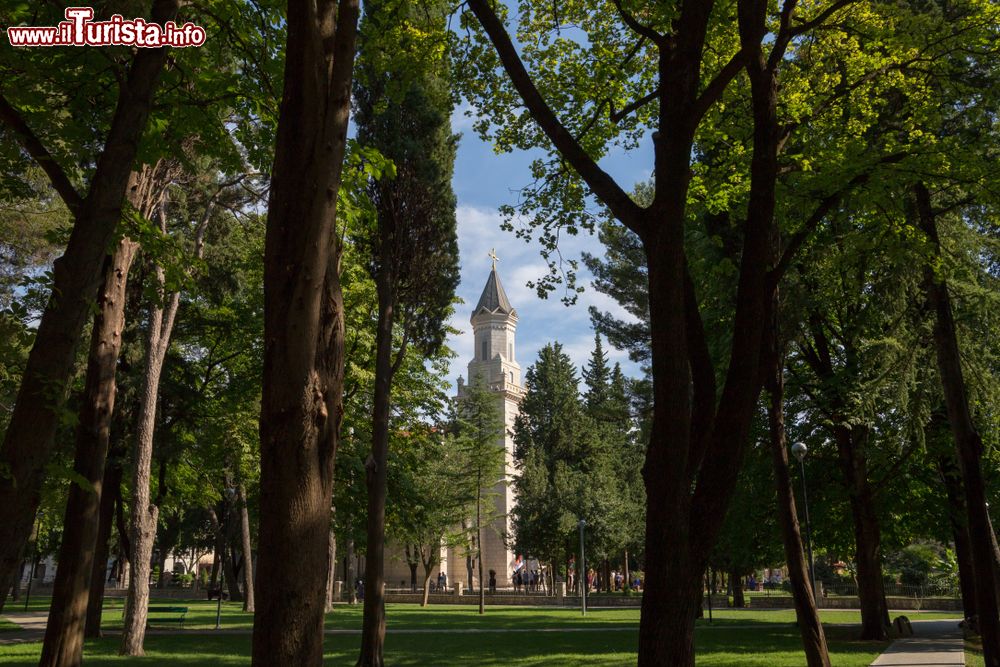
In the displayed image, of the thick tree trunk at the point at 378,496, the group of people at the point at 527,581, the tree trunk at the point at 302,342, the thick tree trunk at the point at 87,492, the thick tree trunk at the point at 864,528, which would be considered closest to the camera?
the tree trunk at the point at 302,342

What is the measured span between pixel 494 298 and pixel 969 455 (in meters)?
73.2

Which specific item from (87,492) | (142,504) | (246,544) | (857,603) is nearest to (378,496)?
(142,504)

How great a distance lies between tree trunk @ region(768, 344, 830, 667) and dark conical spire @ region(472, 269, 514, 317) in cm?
7402

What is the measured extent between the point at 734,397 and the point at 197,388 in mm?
19342

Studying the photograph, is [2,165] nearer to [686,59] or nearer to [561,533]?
[686,59]

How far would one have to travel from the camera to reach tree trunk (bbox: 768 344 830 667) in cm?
944

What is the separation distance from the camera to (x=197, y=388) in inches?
904

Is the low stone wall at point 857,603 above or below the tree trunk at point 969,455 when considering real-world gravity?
below

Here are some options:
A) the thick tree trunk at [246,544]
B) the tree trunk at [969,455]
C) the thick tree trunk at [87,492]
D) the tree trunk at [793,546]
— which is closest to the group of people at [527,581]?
the thick tree trunk at [246,544]

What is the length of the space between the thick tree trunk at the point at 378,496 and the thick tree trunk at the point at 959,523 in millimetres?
13931

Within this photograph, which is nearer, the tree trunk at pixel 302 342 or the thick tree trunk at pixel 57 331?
the tree trunk at pixel 302 342

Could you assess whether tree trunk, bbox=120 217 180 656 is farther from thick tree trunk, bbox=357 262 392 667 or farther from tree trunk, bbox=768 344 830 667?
tree trunk, bbox=768 344 830 667

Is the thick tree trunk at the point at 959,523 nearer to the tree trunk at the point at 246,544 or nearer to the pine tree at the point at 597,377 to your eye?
the tree trunk at the point at 246,544

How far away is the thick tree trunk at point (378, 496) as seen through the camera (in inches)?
524
